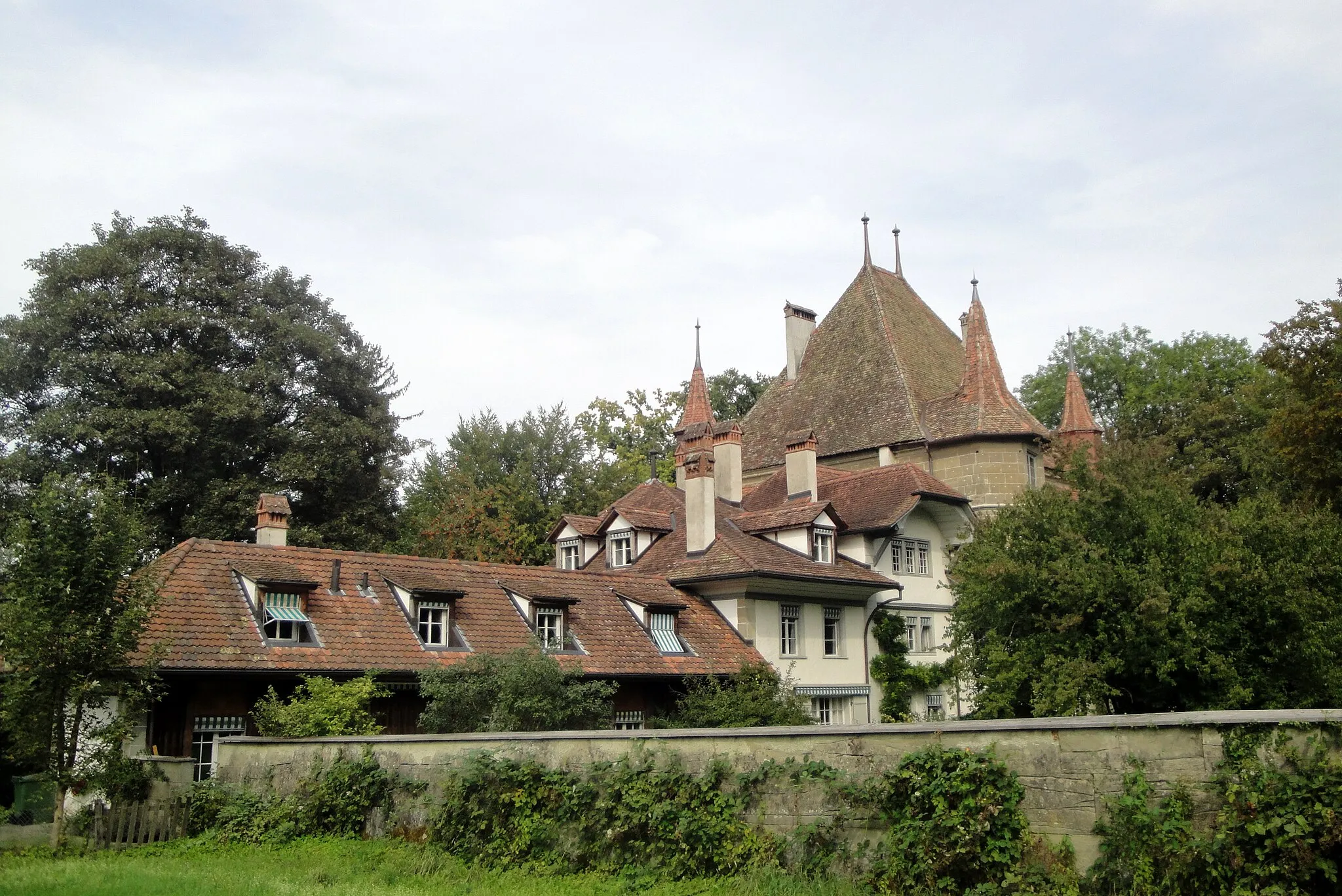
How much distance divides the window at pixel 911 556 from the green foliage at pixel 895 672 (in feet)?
6.68

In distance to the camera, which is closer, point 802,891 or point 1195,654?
point 802,891

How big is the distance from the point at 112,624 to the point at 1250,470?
35.6m

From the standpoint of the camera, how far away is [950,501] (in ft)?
117

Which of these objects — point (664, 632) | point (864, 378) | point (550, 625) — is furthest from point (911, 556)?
point (550, 625)

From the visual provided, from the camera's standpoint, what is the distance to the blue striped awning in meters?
29.3

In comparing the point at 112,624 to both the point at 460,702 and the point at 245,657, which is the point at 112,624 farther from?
the point at 460,702

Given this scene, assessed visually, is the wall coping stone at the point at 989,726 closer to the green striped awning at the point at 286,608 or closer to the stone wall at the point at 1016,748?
the stone wall at the point at 1016,748

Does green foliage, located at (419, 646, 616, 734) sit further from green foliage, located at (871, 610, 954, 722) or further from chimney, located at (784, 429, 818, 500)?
chimney, located at (784, 429, 818, 500)

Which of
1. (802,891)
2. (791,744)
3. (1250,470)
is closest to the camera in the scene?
(802,891)

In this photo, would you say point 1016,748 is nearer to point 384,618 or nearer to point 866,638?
point 384,618

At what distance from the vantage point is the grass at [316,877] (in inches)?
441

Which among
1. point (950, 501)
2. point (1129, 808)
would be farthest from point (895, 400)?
point (1129, 808)

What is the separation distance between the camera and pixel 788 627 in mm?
29719

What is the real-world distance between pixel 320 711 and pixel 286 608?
3.43 metres
